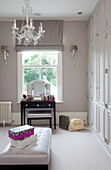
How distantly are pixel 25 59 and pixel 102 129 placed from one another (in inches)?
115

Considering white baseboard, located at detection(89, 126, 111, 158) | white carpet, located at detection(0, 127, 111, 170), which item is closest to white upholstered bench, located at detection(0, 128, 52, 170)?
white carpet, located at detection(0, 127, 111, 170)

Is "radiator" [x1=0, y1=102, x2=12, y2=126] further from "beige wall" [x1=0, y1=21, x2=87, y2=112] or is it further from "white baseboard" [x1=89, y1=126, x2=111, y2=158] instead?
"white baseboard" [x1=89, y1=126, x2=111, y2=158]

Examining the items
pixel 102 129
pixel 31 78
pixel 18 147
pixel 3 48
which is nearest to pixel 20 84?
pixel 31 78

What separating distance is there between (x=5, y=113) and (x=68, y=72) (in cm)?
201

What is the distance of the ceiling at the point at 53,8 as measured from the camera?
402cm

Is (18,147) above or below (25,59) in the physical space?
below

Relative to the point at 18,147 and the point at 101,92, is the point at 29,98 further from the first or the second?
the point at 18,147

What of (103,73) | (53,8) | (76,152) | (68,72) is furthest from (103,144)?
(53,8)

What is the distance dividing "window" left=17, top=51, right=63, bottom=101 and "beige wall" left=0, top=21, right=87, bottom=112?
21cm

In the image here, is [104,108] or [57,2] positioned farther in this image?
[57,2]

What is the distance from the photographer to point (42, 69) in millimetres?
5379

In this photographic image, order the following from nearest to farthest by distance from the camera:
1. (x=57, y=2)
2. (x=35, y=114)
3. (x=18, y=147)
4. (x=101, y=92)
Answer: (x=18, y=147), (x=101, y=92), (x=57, y=2), (x=35, y=114)

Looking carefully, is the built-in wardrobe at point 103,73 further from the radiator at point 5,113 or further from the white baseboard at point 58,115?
the radiator at point 5,113

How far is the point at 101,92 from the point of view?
11.8 ft
